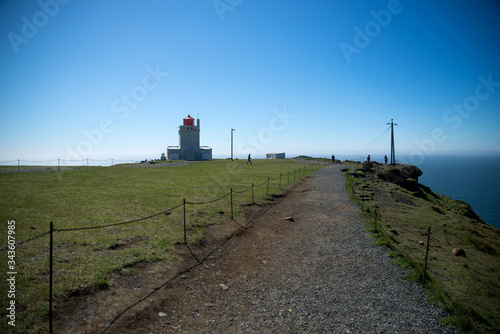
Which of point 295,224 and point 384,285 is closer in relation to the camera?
point 384,285

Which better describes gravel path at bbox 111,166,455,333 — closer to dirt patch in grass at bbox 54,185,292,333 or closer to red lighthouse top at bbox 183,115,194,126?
dirt patch in grass at bbox 54,185,292,333

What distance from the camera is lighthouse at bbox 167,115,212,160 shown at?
6481cm

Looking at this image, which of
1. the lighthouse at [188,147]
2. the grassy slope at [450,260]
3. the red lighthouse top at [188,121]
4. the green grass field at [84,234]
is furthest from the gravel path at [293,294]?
the red lighthouse top at [188,121]

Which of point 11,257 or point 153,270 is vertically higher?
point 11,257

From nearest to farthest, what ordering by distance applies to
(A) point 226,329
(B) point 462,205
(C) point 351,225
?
1. (A) point 226,329
2. (C) point 351,225
3. (B) point 462,205

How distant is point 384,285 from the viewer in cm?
695

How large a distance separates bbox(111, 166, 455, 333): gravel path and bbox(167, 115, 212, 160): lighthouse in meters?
56.4

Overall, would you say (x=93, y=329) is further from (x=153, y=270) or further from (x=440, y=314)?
(x=440, y=314)

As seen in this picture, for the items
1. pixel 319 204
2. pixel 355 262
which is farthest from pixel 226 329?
pixel 319 204

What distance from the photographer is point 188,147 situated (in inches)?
2589

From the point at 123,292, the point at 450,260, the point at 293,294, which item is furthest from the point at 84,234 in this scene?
the point at 450,260

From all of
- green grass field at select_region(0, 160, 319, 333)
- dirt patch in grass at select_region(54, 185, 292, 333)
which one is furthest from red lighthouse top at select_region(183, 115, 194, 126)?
dirt patch in grass at select_region(54, 185, 292, 333)

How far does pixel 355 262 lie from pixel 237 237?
4756 mm

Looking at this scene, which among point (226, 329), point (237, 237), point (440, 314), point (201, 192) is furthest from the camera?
point (201, 192)
